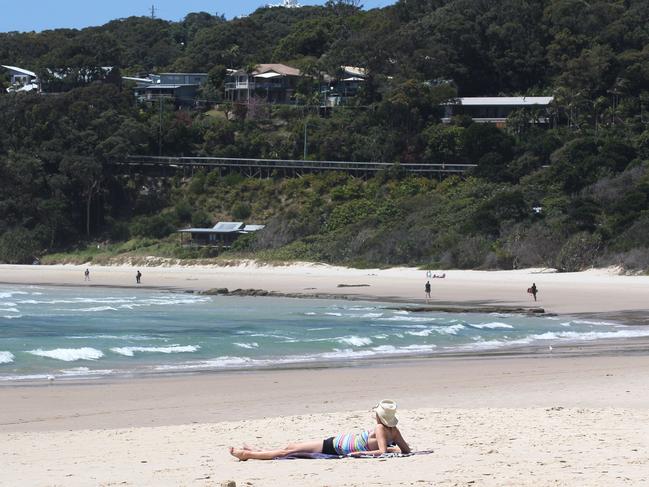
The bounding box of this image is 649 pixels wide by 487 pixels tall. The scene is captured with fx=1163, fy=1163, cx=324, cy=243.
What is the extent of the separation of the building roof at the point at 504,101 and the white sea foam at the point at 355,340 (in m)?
44.2

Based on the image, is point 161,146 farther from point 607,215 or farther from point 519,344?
point 519,344

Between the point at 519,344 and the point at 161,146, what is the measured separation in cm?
4821

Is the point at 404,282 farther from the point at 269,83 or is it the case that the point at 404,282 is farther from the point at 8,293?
the point at 269,83

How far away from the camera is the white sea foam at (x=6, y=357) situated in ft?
68.3

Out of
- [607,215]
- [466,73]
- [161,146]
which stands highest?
[466,73]

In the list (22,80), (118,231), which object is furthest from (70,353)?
(22,80)

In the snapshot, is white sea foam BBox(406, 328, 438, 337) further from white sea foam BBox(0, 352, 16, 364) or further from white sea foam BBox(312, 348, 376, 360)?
white sea foam BBox(0, 352, 16, 364)

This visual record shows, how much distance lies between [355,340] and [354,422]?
39.6 feet

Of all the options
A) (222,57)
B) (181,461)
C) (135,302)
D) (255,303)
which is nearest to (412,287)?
(255,303)

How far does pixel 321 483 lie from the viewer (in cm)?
933

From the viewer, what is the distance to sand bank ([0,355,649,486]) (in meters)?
9.63

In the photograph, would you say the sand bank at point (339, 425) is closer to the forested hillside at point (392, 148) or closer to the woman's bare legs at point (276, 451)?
the woman's bare legs at point (276, 451)

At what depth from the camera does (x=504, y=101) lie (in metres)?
68.2

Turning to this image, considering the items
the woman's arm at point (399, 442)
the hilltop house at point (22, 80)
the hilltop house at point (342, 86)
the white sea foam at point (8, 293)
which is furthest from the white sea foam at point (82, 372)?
the hilltop house at point (22, 80)
